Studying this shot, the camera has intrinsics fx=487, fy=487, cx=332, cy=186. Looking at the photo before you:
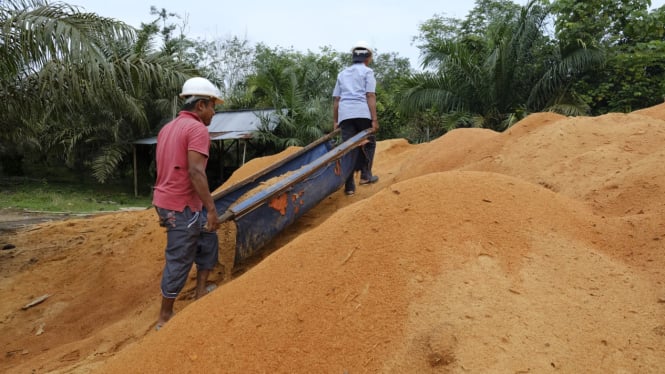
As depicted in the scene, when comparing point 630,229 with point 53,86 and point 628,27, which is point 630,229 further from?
point 628,27

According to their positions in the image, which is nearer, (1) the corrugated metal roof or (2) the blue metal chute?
(2) the blue metal chute

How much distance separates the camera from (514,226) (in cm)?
259

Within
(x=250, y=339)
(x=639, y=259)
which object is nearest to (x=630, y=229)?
(x=639, y=259)

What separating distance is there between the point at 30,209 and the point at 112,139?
5451 millimetres

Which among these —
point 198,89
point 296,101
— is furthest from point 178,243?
point 296,101

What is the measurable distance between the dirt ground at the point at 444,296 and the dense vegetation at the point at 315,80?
11.8 feet

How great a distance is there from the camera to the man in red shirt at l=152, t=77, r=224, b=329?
9.96 ft

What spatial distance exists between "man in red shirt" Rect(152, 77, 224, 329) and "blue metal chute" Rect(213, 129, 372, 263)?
0.24m

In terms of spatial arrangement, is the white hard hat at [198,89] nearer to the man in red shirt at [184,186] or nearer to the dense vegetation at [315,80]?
the man in red shirt at [184,186]

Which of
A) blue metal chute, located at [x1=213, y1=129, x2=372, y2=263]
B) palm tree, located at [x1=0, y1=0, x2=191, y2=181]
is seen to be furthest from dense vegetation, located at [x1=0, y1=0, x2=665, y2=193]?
blue metal chute, located at [x1=213, y1=129, x2=372, y2=263]

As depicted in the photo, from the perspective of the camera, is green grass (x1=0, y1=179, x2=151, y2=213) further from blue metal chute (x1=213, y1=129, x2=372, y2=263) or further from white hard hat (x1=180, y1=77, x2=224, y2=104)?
white hard hat (x1=180, y1=77, x2=224, y2=104)

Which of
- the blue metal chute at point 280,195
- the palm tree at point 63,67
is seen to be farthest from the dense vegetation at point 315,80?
the blue metal chute at point 280,195

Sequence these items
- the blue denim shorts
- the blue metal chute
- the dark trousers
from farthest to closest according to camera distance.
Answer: the dark trousers → the blue metal chute → the blue denim shorts

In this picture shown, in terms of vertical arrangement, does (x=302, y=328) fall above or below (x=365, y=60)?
below
